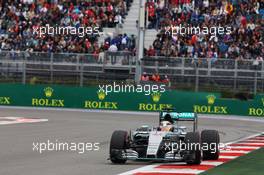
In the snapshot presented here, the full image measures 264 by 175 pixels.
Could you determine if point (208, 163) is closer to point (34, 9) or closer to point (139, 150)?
point (139, 150)

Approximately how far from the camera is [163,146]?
1350cm

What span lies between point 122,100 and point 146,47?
524 centimetres

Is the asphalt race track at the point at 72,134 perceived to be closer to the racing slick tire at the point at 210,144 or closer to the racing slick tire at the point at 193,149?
the racing slick tire at the point at 193,149

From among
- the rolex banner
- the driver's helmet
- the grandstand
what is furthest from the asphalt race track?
the grandstand

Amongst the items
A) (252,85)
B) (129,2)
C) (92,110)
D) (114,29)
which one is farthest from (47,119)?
(129,2)

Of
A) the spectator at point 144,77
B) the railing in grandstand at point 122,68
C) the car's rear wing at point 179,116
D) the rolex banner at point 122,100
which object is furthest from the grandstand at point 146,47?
the car's rear wing at point 179,116

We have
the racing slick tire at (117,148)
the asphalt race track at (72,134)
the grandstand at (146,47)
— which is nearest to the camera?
the asphalt race track at (72,134)

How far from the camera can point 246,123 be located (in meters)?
28.5

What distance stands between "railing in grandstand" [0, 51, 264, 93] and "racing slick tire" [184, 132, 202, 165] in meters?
19.4

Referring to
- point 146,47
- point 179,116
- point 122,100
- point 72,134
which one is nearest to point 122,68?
point 122,100

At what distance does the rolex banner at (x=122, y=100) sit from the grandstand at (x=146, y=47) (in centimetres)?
61

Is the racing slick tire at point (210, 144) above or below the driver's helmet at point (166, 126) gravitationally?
below

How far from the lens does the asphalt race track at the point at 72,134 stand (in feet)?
41.0

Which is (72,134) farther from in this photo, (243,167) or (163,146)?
(243,167)
